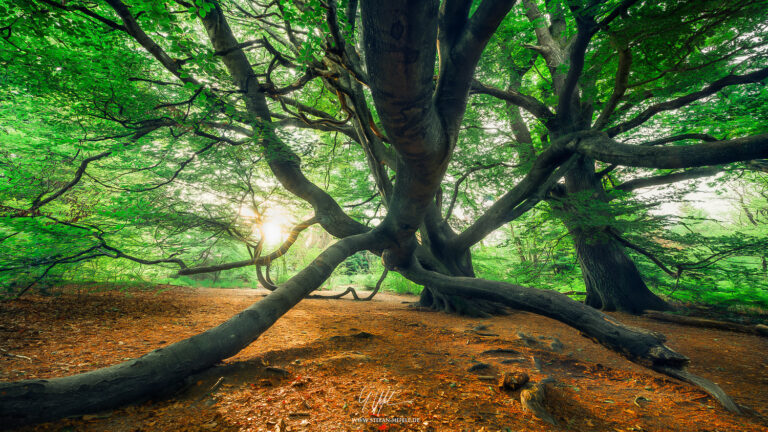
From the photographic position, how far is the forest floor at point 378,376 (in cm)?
147

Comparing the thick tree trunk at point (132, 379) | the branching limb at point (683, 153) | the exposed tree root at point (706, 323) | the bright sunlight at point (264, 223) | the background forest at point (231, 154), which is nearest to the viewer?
the thick tree trunk at point (132, 379)

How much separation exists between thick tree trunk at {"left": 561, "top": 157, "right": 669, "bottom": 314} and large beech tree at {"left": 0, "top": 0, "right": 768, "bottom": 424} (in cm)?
3

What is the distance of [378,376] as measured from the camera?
2.04m

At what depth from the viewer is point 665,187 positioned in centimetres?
564

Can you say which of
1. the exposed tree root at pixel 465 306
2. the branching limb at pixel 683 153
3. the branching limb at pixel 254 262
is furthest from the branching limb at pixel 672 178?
the branching limb at pixel 254 262

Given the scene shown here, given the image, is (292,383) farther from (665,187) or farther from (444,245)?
(665,187)

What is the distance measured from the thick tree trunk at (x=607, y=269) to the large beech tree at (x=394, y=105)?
3cm

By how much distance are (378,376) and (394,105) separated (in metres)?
2.21

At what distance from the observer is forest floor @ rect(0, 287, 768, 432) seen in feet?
4.81

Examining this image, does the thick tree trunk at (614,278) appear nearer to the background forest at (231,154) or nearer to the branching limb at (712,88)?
the background forest at (231,154)

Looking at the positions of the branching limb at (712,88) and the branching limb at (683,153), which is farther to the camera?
the branching limb at (712,88)

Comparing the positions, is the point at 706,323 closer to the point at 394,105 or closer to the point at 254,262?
the point at 394,105

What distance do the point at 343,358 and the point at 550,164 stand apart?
4809 mm
